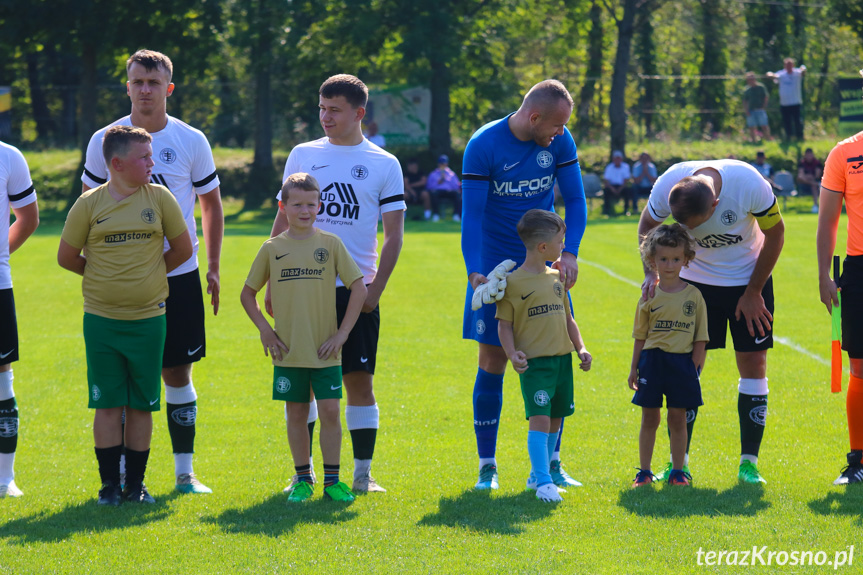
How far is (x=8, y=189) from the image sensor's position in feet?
17.1

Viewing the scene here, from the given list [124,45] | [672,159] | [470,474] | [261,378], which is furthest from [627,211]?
[470,474]

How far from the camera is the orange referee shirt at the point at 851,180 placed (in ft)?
17.1

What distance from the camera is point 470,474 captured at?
5656 millimetres

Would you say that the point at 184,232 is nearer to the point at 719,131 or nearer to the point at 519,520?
the point at 519,520

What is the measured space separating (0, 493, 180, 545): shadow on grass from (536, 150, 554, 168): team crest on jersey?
8.63 ft

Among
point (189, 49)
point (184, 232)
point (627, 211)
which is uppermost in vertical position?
point (189, 49)

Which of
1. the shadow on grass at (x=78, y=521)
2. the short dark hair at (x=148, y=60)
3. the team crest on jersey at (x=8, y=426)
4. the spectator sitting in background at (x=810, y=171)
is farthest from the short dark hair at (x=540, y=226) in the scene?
the spectator sitting in background at (x=810, y=171)

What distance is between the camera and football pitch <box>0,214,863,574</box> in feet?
12.9

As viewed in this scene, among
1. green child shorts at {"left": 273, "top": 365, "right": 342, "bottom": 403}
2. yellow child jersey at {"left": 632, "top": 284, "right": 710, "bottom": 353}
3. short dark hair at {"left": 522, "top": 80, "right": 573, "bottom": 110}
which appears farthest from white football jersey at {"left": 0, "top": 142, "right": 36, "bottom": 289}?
yellow child jersey at {"left": 632, "top": 284, "right": 710, "bottom": 353}

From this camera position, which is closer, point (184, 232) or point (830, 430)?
point (184, 232)

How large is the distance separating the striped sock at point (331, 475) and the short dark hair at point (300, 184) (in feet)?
4.54

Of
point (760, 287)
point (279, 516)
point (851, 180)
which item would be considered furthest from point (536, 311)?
point (851, 180)

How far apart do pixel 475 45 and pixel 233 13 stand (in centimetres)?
852

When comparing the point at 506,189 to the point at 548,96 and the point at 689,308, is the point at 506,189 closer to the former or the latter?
the point at 548,96
